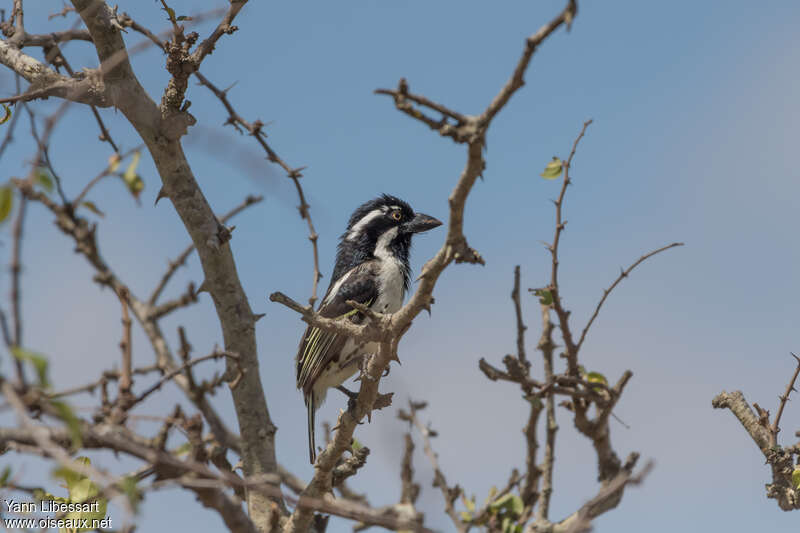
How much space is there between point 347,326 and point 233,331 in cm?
210

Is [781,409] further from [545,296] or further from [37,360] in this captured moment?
[37,360]

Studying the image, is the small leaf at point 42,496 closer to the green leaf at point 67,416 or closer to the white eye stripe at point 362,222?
the green leaf at point 67,416

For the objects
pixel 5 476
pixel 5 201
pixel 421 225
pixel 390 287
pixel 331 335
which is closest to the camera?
pixel 5 201

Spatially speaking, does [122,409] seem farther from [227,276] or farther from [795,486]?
[795,486]

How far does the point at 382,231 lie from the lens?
27.2ft

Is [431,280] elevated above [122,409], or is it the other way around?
[431,280]

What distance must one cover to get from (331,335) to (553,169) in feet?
8.63

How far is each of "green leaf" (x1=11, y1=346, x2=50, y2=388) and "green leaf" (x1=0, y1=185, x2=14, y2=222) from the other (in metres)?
0.55

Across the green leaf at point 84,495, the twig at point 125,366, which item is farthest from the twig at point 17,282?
the green leaf at point 84,495

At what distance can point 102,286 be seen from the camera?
6.04 metres

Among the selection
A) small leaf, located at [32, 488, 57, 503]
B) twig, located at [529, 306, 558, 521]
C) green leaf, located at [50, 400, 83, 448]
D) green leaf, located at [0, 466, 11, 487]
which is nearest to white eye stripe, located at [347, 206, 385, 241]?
twig, located at [529, 306, 558, 521]

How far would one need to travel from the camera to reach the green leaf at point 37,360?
204 cm

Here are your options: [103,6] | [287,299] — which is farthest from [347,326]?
[103,6]

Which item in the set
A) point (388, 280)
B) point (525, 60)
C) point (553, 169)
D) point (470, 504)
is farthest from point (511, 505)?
point (525, 60)
